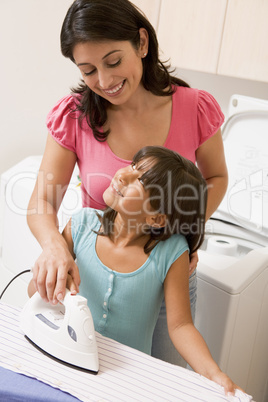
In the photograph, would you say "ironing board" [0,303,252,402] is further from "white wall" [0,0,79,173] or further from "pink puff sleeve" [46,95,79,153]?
"white wall" [0,0,79,173]

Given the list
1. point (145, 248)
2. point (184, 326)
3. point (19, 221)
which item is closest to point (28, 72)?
point (19, 221)

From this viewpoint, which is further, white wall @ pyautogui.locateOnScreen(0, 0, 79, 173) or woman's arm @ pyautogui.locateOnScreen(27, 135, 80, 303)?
white wall @ pyautogui.locateOnScreen(0, 0, 79, 173)

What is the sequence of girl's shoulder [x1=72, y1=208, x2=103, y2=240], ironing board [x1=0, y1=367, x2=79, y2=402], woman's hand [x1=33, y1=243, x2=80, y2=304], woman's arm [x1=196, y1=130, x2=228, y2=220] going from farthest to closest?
woman's arm [x1=196, y1=130, x2=228, y2=220]
girl's shoulder [x1=72, y1=208, x2=103, y2=240]
woman's hand [x1=33, y1=243, x2=80, y2=304]
ironing board [x1=0, y1=367, x2=79, y2=402]

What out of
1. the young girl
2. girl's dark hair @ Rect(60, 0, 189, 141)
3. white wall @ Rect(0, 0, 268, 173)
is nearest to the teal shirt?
the young girl

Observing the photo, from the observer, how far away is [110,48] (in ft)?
3.39

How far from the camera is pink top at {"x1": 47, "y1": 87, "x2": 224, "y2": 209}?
1.20 meters

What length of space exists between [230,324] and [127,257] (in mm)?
445

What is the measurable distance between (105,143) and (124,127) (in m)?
0.06

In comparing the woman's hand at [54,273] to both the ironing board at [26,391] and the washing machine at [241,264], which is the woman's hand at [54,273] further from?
the washing machine at [241,264]

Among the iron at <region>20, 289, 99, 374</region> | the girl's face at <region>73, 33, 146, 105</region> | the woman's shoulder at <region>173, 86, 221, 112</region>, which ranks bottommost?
the iron at <region>20, 289, 99, 374</region>

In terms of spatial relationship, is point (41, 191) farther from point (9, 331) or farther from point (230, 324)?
point (230, 324)

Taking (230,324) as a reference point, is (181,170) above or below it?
above

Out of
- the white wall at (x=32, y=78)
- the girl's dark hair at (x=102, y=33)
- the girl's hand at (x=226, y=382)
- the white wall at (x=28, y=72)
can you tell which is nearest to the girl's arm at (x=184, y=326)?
the girl's hand at (x=226, y=382)

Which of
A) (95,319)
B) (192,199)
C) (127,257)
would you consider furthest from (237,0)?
(95,319)
